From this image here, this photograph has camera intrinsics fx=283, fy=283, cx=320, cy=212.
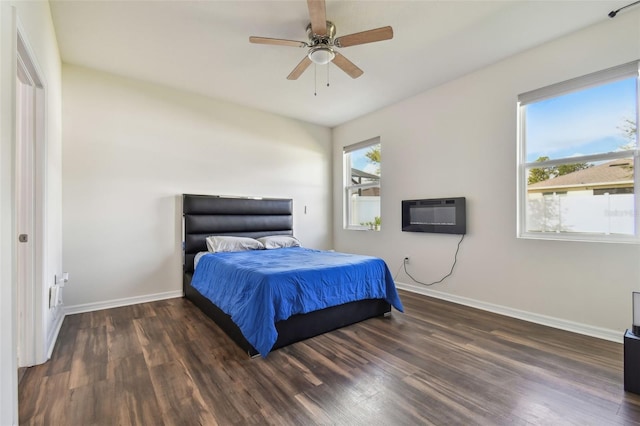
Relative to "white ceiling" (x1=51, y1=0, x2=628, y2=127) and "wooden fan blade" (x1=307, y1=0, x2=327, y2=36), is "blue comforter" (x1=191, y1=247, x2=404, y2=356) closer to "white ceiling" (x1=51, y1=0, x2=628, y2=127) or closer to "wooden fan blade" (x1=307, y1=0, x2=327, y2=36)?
"wooden fan blade" (x1=307, y1=0, x2=327, y2=36)

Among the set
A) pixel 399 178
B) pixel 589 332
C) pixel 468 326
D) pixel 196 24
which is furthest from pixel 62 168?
pixel 589 332

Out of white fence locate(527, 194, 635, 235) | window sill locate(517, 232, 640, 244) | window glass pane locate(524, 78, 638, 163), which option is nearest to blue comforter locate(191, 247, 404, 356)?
window sill locate(517, 232, 640, 244)

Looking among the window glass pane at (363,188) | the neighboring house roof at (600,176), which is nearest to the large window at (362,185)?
the window glass pane at (363,188)

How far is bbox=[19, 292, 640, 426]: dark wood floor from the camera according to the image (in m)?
1.57

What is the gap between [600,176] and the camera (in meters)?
2.63

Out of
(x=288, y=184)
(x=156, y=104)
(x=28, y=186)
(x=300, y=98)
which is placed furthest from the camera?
(x=288, y=184)

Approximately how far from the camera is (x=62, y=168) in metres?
3.18

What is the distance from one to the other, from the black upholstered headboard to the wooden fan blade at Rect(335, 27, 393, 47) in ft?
8.90

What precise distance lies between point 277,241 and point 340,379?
8.43 ft

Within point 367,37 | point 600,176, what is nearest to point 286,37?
point 367,37

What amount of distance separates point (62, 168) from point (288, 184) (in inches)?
116

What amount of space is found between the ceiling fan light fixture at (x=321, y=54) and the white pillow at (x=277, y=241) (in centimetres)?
254

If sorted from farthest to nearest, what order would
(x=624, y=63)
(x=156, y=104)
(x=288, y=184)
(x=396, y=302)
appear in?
(x=288, y=184), (x=156, y=104), (x=396, y=302), (x=624, y=63)

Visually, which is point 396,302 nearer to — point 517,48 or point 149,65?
point 517,48
